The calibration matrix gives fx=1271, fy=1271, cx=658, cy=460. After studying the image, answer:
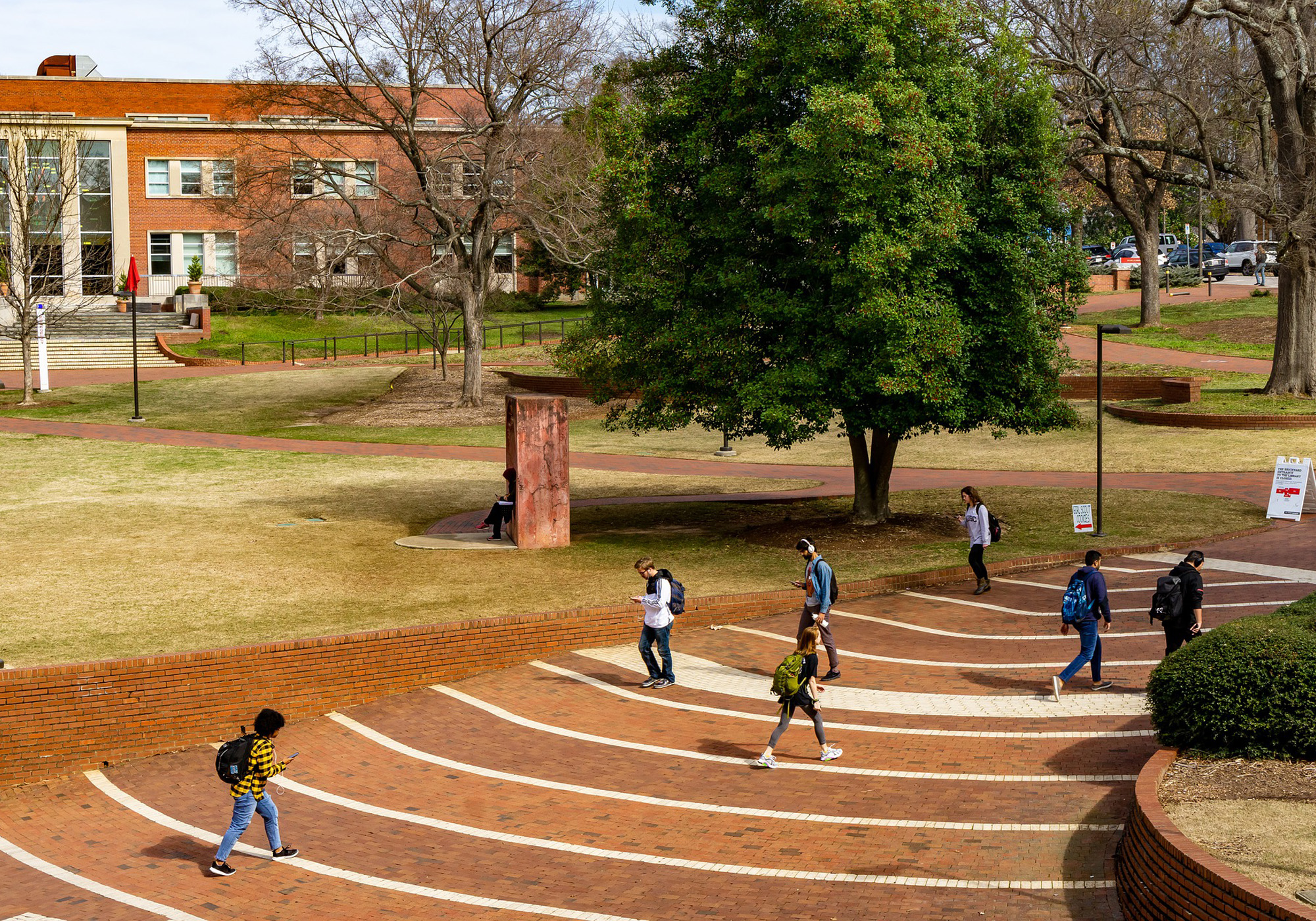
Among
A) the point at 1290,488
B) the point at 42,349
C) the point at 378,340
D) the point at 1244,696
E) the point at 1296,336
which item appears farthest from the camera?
the point at 378,340

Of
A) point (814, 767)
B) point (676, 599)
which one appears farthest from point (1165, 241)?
point (814, 767)

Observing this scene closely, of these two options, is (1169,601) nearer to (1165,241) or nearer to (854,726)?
(854,726)

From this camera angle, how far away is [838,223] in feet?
65.9

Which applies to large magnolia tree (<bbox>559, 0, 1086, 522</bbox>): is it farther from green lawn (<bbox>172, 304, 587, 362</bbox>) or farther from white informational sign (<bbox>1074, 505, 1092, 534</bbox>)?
green lawn (<bbox>172, 304, 587, 362</bbox>)

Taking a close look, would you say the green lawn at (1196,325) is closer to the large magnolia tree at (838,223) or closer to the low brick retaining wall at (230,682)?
the large magnolia tree at (838,223)

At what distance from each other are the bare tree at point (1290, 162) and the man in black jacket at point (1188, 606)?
20765mm

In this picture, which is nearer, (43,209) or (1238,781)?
(1238,781)

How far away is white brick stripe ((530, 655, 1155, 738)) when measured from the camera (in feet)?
41.5

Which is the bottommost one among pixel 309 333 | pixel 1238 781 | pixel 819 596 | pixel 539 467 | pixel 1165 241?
pixel 1238 781

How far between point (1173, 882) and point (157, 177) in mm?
66170

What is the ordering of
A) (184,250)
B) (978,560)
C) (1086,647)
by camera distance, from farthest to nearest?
(184,250)
(978,560)
(1086,647)

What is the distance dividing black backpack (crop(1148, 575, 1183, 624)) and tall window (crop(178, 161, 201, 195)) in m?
60.6

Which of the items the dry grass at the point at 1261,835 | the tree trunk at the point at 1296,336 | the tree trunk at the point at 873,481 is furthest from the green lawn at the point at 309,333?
the dry grass at the point at 1261,835

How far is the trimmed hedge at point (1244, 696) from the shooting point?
10047 millimetres
